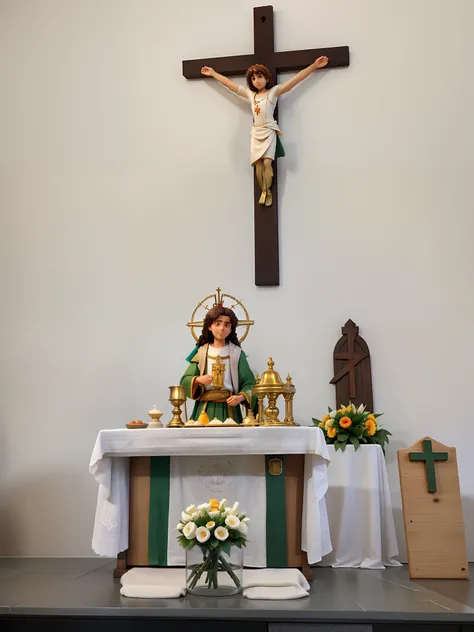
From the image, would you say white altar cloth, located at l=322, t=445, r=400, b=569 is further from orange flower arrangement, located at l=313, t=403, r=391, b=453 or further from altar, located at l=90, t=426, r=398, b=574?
altar, located at l=90, t=426, r=398, b=574

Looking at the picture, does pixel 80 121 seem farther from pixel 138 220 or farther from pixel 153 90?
pixel 138 220

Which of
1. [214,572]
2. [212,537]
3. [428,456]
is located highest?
[428,456]

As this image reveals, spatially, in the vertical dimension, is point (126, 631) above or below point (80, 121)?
below

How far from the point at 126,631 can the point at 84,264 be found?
3.35 m

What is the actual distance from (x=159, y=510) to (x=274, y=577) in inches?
30.8

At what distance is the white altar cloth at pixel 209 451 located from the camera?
351 cm

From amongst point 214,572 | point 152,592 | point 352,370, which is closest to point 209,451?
point 214,572

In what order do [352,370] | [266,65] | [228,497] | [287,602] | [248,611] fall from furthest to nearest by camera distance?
[266,65], [352,370], [228,497], [287,602], [248,611]

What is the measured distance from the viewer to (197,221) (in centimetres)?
552

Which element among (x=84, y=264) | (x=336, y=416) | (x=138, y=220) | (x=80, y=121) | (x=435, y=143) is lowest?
(x=336, y=416)

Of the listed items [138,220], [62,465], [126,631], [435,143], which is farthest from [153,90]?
[126,631]

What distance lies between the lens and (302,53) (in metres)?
5.62

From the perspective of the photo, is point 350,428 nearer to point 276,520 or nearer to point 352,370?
point 352,370

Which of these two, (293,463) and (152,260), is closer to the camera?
(293,463)
